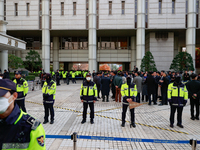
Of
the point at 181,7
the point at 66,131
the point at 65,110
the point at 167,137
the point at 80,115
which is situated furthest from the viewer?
the point at 181,7

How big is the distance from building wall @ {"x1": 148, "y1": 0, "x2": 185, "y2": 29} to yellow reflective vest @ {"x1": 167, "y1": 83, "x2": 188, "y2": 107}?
24353mm

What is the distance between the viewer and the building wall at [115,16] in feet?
96.9

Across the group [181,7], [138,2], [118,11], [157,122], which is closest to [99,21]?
[118,11]

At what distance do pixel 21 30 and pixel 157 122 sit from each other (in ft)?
102

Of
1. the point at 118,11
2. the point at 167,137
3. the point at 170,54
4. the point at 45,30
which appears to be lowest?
Result: the point at 167,137

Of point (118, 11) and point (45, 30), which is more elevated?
point (118, 11)

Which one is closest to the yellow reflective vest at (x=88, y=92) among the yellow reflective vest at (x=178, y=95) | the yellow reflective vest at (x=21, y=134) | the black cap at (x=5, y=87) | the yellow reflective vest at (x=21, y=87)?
the yellow reflective vest at (x=21, y=87)

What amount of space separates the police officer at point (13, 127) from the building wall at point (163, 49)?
31052 mm

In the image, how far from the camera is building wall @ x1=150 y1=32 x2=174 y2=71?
3059 centimetres

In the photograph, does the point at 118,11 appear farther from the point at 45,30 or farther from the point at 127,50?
the point at 45,30

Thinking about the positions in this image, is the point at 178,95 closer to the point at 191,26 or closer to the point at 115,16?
the point at 115,16

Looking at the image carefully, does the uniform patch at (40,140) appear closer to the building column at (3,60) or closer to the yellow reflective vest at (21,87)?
the yellow reflective vest at (21,87)

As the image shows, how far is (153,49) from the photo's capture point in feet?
101

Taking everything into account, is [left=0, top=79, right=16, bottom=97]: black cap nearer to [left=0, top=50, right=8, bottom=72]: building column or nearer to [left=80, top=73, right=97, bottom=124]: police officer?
[left=80, top=73, right=97, bottom=124]: police officer
